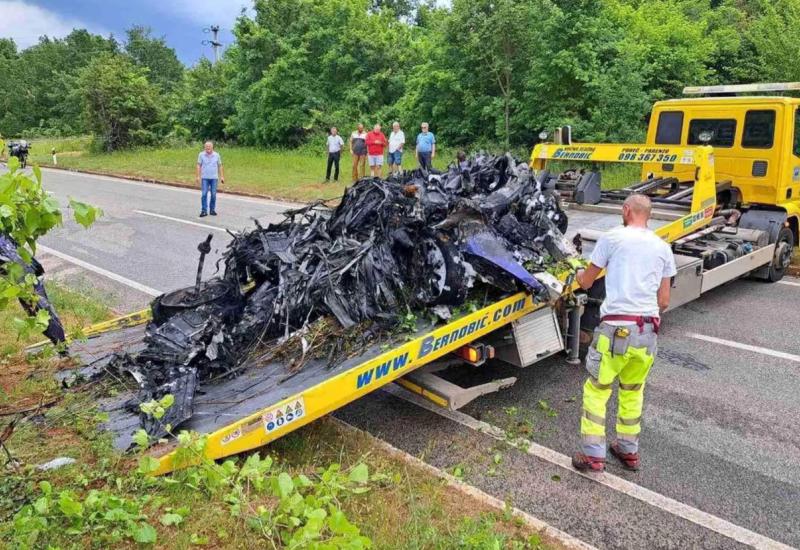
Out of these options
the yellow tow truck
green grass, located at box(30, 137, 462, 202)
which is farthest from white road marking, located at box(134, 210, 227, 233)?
the yellow tow truck

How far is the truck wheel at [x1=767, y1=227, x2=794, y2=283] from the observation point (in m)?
8.04

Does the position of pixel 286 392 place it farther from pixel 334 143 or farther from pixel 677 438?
pixel 334 143

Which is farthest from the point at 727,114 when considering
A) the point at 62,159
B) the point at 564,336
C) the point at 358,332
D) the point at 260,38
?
the point at 62,159

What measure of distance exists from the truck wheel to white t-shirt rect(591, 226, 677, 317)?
16.2ft

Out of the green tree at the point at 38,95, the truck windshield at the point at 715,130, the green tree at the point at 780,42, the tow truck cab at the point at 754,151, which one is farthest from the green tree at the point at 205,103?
the tow truck cab at the point at 754,151

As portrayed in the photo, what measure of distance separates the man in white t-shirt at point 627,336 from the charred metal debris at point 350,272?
781 millimetres

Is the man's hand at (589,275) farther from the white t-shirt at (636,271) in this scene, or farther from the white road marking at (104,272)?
the white road marking at (104,272)

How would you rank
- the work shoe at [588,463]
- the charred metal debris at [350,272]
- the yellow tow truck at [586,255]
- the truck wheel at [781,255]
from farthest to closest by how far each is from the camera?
the truck wheel at [781,255]
the charred metal debris at [350,272]
the work shoe at [588,463]
the yellow tow truck at [586,255]

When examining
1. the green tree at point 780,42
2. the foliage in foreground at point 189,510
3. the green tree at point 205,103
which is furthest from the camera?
the green tree at point 205,103

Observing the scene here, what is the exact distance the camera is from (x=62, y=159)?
33.8m

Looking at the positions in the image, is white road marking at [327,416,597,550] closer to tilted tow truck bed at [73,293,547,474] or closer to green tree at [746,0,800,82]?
tilted tow truck bed at [73,293,547,474]

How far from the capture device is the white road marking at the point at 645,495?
346cm

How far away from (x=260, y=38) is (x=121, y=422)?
2876 centimetres

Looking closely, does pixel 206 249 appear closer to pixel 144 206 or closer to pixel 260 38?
pixel 144 206
